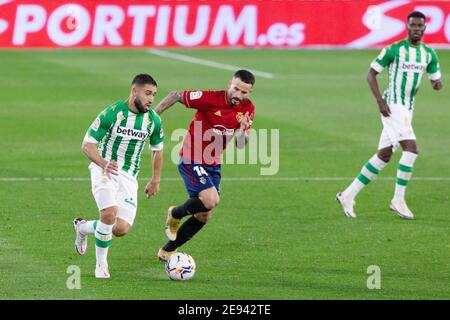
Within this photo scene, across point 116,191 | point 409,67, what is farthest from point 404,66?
point 116,191

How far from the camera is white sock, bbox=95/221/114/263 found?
1079 centimetres

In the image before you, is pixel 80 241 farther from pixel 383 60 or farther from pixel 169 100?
pixel 383 60

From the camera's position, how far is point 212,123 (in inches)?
473

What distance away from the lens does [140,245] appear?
494 inches

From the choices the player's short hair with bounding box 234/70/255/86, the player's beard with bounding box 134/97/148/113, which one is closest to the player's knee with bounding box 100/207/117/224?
the player's beard with bounding box 134/97/148/113

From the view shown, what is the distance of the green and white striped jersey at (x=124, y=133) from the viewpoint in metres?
11.0

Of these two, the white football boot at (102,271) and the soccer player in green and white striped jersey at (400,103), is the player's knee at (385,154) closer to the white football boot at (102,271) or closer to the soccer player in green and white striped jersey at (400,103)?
the soccer player in green and white striped jersey at (400,103)

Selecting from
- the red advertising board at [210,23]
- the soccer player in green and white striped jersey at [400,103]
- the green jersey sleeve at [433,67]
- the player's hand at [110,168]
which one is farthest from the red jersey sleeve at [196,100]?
the red advertising board at [210,23]

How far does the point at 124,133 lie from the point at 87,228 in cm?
103

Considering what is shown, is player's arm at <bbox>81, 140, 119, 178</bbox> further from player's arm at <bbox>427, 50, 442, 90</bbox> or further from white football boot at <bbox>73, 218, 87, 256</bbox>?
player's arm at <bbox>427, 50, 442, 90</bbox>

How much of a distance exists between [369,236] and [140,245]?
2673mm

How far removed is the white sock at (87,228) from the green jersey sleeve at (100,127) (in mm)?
891

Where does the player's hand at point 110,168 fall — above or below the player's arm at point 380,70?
below
